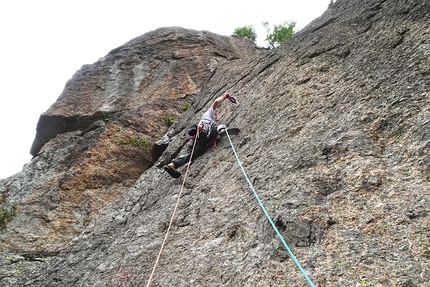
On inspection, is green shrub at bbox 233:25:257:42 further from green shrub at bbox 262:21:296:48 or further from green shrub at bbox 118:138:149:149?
green shrub at bbox 118:138:149:149

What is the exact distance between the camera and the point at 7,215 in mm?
10203

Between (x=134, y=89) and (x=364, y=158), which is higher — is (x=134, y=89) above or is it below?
above

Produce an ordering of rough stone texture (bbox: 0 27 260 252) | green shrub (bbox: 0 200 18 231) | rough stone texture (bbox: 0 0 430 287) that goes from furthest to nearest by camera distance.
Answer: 1. rough stone texture (bbox: 0 27 260 252)
2. green shrub (bbox: 0 200 18 231)
3. rough stone texture (bbox: 0 0 430 287)

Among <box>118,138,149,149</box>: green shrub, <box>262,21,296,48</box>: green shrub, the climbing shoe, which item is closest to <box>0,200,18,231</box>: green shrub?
<box>118,138,149,149</box>: green shrub

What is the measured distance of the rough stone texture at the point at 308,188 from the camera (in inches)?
135

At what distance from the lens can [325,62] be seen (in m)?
7.09

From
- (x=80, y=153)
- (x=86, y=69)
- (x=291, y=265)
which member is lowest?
(x=291, y=265)

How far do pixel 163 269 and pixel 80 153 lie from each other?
27.4 feet

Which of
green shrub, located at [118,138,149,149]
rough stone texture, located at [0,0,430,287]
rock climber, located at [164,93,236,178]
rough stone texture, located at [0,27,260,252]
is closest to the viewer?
rough stone texture, located at [0,0,430,287]

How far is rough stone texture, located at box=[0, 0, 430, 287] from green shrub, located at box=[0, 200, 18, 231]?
125 centimetres

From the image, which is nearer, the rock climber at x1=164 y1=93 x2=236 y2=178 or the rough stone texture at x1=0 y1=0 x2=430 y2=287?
the rough stone texture at x1=0 y1=0 x2=430 y2=287

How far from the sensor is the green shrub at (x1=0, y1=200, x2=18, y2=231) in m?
10.0

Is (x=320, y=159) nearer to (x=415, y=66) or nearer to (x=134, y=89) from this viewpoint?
(x=415, y=66)

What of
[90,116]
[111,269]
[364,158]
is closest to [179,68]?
[90,116]
